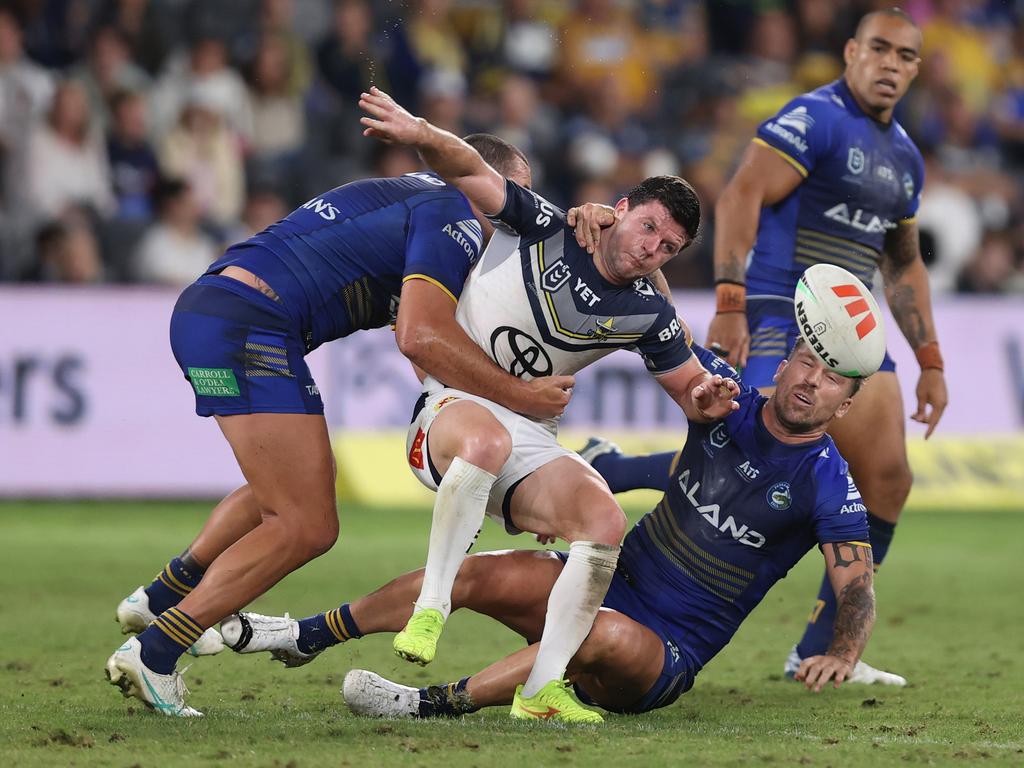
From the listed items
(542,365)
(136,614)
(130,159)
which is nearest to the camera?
(542,365)

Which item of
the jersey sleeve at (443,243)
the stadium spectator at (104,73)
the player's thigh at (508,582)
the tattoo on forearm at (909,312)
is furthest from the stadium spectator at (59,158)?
the player's thigh at (508,582)

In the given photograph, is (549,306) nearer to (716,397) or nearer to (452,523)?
(716,397)

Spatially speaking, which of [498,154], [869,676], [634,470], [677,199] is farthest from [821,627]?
[498,154]

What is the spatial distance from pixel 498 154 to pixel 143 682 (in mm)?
2552

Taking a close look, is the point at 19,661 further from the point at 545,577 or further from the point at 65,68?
the point at 65,68

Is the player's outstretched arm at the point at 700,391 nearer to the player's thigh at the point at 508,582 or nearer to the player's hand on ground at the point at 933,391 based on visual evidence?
the player's thigh at the point at 508,582

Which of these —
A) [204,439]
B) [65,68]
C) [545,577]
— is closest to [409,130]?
[545,577]

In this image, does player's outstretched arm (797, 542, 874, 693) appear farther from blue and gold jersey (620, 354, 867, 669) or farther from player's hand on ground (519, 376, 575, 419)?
player's hand on ground (519, 376, 575, 419)

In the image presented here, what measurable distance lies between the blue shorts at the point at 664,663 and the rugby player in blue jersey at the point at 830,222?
44.7 inches

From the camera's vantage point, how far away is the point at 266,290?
20.4 ft

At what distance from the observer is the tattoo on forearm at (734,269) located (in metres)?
7.50

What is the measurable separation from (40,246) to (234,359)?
8268 millimetres

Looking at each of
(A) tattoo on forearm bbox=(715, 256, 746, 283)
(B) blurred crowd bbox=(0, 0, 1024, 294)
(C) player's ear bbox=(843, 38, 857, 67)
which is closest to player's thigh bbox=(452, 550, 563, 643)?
(A) tattoo on forearm bbox=(715, 256, 746, 283)

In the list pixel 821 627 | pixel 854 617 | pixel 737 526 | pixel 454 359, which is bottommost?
pixel 821 627
